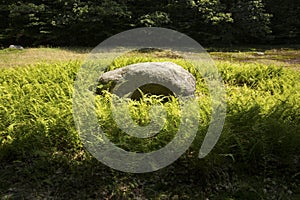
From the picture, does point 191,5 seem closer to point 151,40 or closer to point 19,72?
point 151,40

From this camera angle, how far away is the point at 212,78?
8320mm

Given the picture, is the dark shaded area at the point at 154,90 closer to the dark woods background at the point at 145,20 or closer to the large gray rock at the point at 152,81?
the large gray rock at the point at 152,81

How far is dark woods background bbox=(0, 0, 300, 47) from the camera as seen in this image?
757 inches

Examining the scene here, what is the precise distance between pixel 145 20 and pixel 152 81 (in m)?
13.8

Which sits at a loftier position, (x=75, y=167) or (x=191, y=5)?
(x=191, y=5)

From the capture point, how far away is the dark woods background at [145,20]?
1922cm

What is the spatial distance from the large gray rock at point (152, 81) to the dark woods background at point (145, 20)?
42.6 feet

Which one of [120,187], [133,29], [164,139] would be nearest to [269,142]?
[164,139]

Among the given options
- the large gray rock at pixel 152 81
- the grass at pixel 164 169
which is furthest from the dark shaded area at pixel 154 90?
the grass at pixel 164 169

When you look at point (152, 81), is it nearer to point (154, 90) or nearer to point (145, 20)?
point (154, 90)

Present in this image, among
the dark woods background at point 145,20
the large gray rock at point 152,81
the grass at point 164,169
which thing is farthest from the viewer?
the dark woods background at point 145,20

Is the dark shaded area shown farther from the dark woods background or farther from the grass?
the dark woods background

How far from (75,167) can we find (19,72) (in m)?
4.40

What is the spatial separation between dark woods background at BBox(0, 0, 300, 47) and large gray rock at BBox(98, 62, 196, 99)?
42.6 ft
